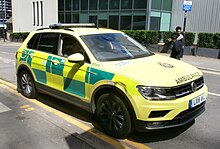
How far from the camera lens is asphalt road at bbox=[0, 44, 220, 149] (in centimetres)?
374

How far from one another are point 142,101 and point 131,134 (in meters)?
0.85

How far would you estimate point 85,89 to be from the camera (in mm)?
4219

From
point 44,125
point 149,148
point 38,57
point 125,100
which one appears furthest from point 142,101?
point 38,57

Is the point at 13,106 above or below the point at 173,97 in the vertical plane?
below

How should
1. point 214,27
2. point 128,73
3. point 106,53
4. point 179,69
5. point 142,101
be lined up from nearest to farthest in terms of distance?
point 142,101 → point 128,73 → point 179,69 → point 106,53 → point 214,27

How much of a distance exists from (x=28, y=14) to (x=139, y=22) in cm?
2074

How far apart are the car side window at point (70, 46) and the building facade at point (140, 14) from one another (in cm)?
1503

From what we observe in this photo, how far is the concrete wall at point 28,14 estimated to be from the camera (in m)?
29.1

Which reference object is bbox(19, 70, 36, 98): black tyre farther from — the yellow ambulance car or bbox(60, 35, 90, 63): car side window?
bbox(60, 35, 90, 63): car side window

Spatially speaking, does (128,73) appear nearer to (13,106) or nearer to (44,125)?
(44,125)

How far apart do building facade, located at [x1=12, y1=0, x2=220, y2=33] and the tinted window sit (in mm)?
A: 14425

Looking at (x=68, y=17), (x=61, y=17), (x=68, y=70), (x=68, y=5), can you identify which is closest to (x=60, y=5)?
(x=61, y=17)

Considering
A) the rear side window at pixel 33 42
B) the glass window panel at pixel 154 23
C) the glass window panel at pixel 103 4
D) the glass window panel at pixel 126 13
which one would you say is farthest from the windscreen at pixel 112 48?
the glass window panel at pixel 103 4

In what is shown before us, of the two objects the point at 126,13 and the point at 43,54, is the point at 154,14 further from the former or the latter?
the point at 43,54
